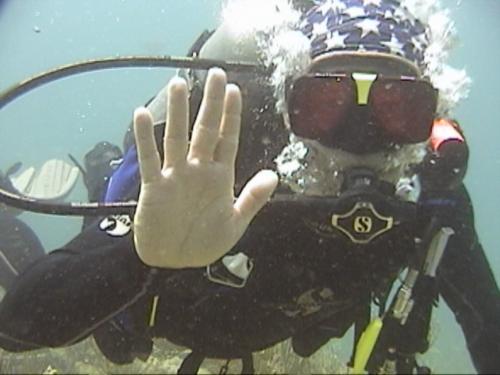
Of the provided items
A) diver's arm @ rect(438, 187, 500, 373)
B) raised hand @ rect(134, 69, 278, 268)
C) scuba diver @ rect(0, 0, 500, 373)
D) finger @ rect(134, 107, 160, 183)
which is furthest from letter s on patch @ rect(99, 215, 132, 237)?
diver's arm @ rect(438, 187, 500, 373)

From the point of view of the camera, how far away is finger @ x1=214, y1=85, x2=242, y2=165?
1901 mm

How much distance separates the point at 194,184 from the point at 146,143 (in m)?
0.18

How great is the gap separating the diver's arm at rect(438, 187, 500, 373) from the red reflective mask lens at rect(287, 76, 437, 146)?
0.58 m

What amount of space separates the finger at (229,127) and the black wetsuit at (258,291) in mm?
321

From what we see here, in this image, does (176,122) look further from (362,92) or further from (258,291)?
(258,291)

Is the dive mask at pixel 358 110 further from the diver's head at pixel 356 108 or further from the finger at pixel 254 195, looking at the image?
the finger at pixel 254 195

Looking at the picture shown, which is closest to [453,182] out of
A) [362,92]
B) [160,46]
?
[362,92]

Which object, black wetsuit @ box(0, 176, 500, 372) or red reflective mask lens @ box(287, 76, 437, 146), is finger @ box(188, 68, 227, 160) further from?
red reflective mask lens @ box(287, 76, 437, 146)

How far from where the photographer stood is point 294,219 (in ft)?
7.22

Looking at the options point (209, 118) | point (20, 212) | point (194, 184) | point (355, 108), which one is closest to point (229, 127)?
point (209, 118)

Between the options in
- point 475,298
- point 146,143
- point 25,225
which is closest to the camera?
point 146,143

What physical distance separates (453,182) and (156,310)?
1204mm

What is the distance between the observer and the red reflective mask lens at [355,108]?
230 cm

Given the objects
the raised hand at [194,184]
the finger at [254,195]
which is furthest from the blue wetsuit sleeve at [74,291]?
the finger at [254,195]
